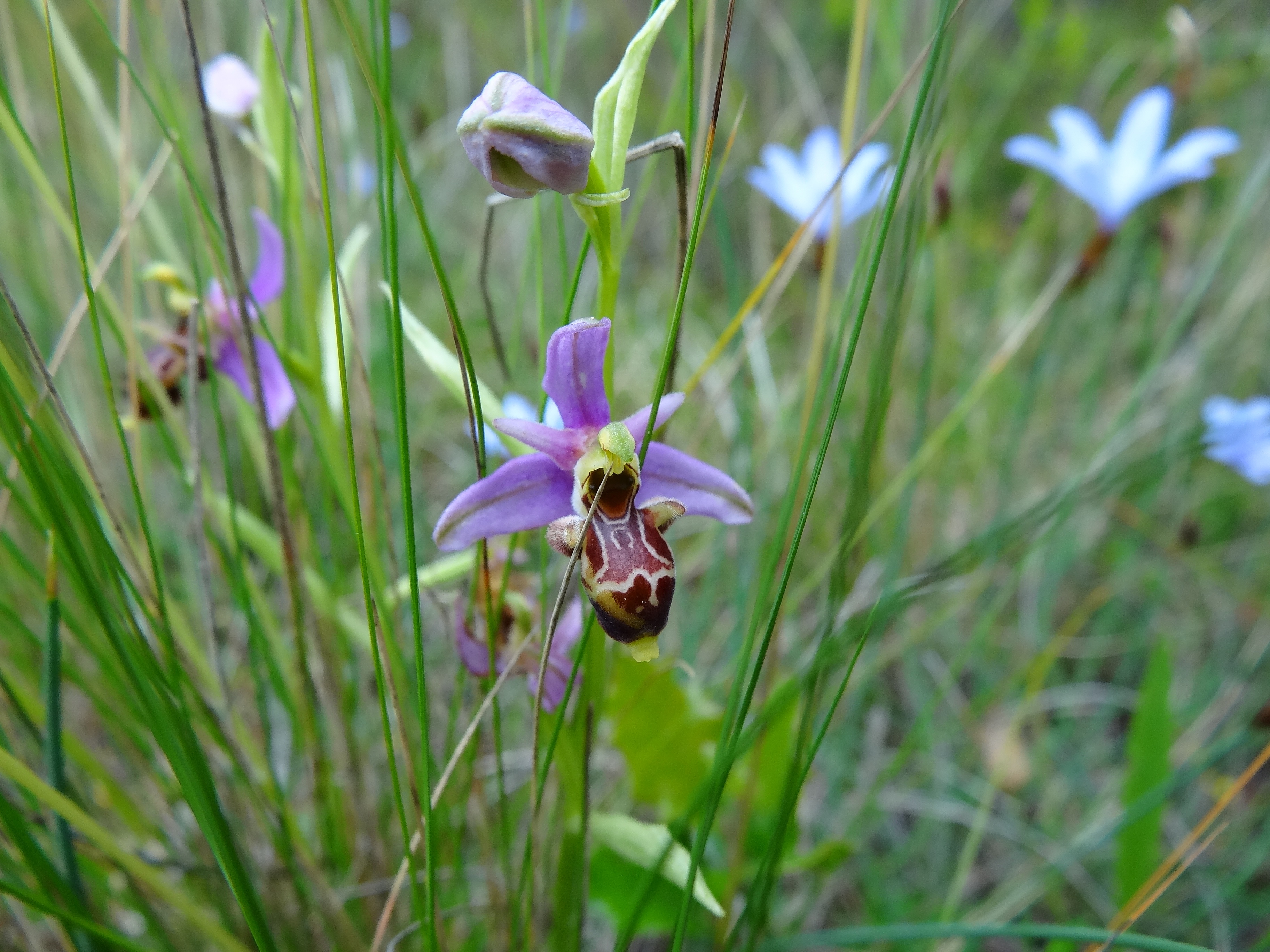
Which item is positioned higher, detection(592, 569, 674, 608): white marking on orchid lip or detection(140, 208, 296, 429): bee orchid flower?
detection(140, 208, 296, 429): bee orchid flower

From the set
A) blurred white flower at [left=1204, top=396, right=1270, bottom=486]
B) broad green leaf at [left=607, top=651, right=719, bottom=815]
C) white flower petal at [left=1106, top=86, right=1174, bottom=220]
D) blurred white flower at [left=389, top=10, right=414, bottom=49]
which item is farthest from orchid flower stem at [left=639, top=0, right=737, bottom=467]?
blurred white flower at [left=389, top=10, right=414, bottom=49]

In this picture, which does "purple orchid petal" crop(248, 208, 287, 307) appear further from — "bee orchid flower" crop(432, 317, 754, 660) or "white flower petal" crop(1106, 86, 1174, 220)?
"white flower petal" crop(1106, 86, 1174, 220)

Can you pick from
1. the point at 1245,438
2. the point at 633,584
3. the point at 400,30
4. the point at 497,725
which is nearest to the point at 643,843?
the point at 497,725

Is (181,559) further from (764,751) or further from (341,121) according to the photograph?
(764,751)

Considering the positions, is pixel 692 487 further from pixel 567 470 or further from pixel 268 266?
pixel 268 266

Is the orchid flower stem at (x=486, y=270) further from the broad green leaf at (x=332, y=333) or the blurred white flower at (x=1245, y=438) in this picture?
the blurred white flower at (x=1245, y=438)
